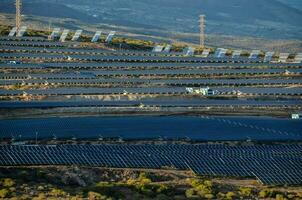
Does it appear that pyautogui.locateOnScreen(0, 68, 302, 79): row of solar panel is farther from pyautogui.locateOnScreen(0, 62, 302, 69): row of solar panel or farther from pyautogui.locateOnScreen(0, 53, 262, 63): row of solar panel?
pyautogui.locateOnScreen(0, 53, 262, 63): row of solar panel

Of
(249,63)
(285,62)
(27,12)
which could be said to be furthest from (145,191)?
(27,12)

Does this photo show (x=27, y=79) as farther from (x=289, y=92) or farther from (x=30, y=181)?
(x=30, y=181)

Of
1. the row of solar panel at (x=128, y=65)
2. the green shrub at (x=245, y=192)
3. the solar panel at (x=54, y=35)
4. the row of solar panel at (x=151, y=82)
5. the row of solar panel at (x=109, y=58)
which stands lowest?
the green shrub at (x=245, y=192)

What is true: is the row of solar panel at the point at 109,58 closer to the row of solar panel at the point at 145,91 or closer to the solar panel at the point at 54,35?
the row of solar panel at the point at 145,91

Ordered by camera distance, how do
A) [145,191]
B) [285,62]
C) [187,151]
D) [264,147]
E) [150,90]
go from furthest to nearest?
1. [285,62]
2. [150,90]
3. [264,147]
4. [187,151]
5. [145,191]

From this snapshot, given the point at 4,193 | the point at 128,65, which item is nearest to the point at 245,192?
the point at 4,193

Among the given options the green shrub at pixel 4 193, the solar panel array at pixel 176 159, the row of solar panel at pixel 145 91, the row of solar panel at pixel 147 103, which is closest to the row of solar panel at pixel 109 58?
the row of solar panel at pixel 145 91

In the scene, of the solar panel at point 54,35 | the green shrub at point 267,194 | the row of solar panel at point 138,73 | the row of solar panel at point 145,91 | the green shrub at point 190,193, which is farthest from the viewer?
the solar panel at point 54,35

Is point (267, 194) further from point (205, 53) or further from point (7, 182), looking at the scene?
point (205, 53)
